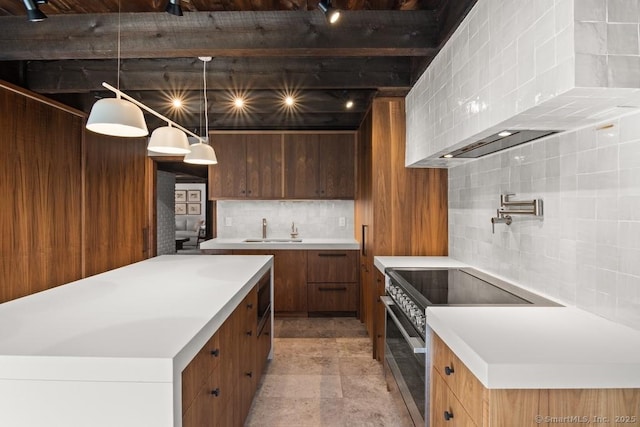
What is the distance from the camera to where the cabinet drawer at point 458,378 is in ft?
3.55

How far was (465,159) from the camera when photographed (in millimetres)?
2512

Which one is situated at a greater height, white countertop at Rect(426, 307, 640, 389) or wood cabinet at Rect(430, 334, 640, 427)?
white countertop at Rect(426, 307, 640, 389)

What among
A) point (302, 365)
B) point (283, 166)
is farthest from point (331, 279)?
point (283, 166)

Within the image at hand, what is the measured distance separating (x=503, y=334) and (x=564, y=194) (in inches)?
31.5

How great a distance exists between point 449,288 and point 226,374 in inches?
47.1

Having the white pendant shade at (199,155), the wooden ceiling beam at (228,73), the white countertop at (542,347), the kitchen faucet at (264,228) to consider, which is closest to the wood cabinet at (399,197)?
the wooden ceiling beam at (228,73)

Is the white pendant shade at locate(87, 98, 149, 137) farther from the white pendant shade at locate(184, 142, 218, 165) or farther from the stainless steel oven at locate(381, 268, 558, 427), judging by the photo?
the stainless steel oven at locate(381, 268, 558, 427)

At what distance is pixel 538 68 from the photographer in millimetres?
1172

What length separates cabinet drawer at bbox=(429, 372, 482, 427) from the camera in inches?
47.0

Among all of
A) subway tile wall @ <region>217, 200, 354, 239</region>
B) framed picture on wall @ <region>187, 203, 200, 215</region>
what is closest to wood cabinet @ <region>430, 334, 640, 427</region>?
subway tile wall @ <region>217, 200, 354, 239</region>

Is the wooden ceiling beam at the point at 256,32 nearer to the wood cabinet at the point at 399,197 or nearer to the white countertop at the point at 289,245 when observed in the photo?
the wood cabinet at the point at 399,197

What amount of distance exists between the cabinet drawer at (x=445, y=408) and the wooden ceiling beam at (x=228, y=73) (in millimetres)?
2281

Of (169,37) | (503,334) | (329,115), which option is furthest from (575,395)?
(329,115)

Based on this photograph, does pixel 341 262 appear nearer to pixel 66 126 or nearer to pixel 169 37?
pixel 169 37
